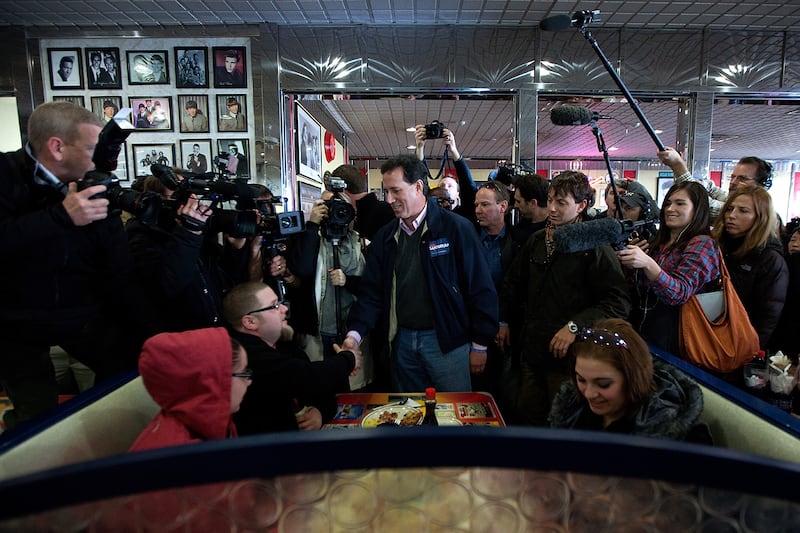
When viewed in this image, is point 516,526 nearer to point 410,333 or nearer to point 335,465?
point 335,465

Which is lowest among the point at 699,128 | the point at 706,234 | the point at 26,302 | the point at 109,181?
the point at 26,302

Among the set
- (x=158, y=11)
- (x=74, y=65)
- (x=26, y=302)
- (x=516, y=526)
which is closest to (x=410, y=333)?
(x=26, y=302)

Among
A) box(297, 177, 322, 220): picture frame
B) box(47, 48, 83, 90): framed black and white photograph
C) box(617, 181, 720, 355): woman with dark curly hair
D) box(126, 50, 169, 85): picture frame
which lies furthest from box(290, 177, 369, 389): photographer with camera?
box(47, 48, 83, 90): framed black and white photograph

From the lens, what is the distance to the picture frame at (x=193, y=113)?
13.9 feet

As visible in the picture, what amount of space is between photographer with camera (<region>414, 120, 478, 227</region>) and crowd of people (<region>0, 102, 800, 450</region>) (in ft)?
0.11

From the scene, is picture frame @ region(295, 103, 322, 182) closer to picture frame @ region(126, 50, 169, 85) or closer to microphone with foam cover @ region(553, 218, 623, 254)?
picture frame @ region(126, 50, 169, 85)

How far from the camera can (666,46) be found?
4199 mm

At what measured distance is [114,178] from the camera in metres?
1.75

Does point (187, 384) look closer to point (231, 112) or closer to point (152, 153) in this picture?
point (231, 112)

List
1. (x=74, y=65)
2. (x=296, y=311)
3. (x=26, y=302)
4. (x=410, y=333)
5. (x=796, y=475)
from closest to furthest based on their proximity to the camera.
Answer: (x=796, y=475), (x=26, y=302), (x=410, y=333), (x=296, y=311), (x=74, y=65)

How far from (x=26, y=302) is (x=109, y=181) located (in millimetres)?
592

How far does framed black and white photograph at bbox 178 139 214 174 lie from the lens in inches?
170

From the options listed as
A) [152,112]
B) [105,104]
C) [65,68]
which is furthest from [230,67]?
[65,68]

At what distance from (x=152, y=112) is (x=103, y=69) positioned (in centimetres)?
60
